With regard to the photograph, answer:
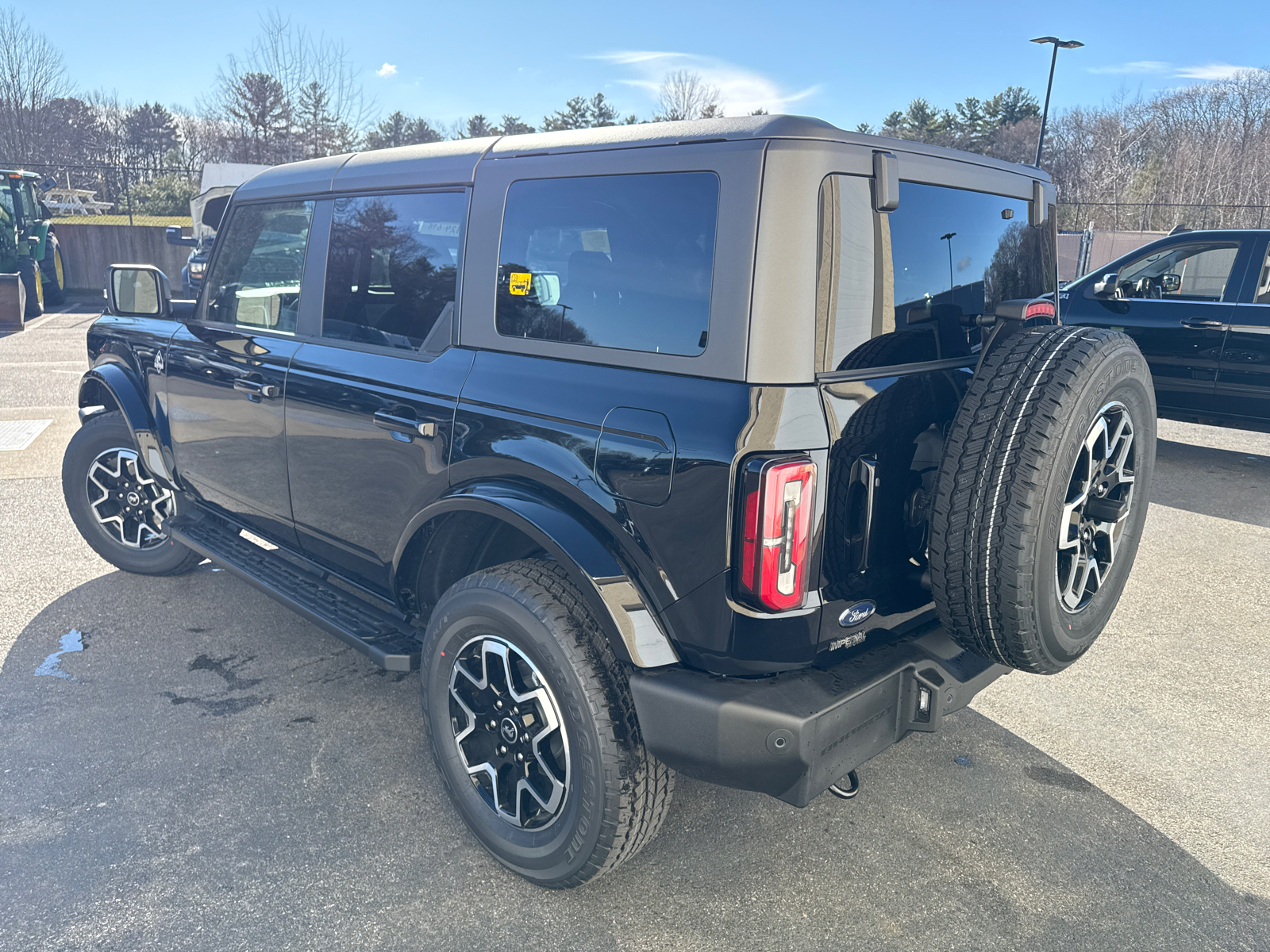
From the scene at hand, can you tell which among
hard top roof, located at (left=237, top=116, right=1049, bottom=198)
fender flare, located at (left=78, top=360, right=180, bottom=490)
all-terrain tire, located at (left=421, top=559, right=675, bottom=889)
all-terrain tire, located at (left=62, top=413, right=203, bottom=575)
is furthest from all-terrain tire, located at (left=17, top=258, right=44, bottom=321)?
all-terrain tire, located at (left=421, top=559, right=675, bottom=889)

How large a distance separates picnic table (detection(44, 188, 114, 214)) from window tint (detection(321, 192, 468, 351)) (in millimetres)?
28048

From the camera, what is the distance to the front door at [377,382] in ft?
9.29

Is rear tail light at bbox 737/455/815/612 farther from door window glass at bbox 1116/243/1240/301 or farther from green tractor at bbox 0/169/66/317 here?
green tractor at bbox 0/169/66/317

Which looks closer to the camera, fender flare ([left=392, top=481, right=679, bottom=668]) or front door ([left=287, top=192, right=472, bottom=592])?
fender flare ([left=392, top=481, right=679, bottom=668])

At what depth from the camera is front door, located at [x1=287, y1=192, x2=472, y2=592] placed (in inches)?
111

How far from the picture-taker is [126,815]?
2.81m

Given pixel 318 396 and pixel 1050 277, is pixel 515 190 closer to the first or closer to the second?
pixel 318 396

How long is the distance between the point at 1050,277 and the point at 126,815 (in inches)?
138

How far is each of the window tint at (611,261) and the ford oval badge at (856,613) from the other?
2.48 ft

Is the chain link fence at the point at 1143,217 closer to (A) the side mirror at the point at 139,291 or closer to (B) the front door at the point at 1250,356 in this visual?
(B) the front door at the point at 1250,356

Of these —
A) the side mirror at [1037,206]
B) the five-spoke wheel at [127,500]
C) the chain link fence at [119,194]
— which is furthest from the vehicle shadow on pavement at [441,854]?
the chain link fence at [119,194]

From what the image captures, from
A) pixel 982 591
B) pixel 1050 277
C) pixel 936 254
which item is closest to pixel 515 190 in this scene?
pixel 936 254

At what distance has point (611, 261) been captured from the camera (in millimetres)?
2402

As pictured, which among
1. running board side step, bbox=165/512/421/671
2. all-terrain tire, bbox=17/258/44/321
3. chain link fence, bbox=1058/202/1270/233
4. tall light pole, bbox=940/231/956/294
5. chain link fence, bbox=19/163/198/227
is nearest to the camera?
tall light pole, bbox=940/231/956/294
